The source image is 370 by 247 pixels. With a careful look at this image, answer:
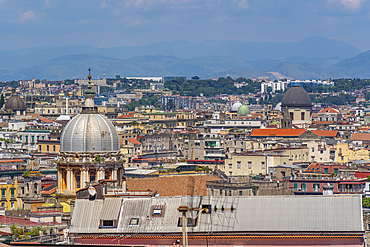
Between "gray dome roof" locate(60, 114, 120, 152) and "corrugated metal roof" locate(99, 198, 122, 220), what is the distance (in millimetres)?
27805

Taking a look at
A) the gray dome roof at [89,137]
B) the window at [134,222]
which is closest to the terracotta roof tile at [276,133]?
the gray dome roof at [89,137]

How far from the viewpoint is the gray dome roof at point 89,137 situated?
60.3 meters

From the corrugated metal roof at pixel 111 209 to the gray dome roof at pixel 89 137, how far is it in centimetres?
2780

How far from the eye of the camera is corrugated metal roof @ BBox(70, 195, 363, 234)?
3100 cm

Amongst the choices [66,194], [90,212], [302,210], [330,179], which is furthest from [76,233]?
[330,179]

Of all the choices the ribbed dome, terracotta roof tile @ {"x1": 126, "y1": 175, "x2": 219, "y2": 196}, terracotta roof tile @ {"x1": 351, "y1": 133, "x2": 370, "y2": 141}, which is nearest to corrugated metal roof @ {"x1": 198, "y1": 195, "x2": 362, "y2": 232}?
terracotta roof tile @ {"x1": 126, "y1": 175, "x2": 219, "y2": 196}

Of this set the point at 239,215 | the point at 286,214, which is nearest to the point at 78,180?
the point at 239,215

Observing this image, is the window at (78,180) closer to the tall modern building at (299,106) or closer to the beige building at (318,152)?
the beige building at (318,152)

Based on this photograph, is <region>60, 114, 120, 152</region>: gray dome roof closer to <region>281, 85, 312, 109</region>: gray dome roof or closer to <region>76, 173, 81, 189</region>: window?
<region>76, 173, 81, 189</region>: window

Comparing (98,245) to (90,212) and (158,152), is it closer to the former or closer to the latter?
(90,212)

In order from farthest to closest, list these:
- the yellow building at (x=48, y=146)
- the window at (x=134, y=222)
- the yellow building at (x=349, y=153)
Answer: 1. the yellow building at (x=48, y=146)
2. the yellow building at (x=349, y=153)
3. the window at (x=134, y=222)

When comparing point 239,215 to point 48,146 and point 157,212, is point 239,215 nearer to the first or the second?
point 157,212

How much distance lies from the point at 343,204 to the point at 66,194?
92.3 feet

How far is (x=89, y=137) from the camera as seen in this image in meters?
60.4
